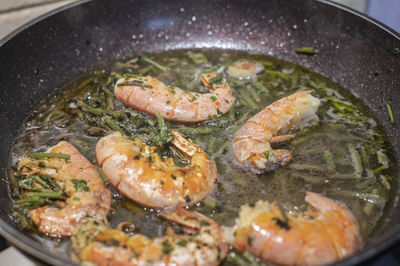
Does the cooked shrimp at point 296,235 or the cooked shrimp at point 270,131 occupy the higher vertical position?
the cooked shrimp at point 270,131

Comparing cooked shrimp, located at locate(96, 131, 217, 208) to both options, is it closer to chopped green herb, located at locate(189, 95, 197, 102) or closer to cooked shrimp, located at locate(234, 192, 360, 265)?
cooked shrimp, located at locate(234, 192, 360, 265)

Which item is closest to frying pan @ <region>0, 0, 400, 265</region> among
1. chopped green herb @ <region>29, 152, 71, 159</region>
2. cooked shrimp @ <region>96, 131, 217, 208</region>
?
chopped green herb @ <region>29, 152, 71, 159</region>

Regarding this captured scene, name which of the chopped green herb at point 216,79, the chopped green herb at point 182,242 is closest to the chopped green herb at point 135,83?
the chopped green herb at point 216,79

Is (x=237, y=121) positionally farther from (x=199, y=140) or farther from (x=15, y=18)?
(x=15, y=18)

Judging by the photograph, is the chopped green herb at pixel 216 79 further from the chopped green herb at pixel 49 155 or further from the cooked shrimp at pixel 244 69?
the chopped green herb at pixel 49 155

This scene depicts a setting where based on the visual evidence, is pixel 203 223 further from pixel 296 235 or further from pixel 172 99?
pixel 172 99

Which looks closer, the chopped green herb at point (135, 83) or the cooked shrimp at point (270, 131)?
the cooked shrimp at point (270, 131)
